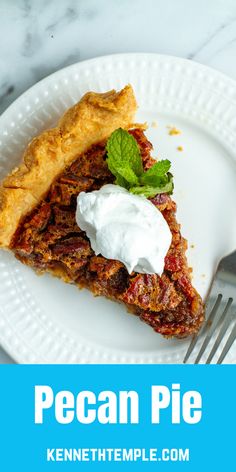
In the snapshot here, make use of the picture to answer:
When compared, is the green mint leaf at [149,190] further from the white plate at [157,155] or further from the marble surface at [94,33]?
the marble surface at [94,33]

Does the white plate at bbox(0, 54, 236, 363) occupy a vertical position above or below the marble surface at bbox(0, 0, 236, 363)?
below

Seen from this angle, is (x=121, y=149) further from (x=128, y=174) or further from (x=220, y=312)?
(x=220, y=312)

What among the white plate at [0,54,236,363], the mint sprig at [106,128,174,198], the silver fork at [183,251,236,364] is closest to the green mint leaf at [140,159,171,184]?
the mint sprig at [106,128,174,198]

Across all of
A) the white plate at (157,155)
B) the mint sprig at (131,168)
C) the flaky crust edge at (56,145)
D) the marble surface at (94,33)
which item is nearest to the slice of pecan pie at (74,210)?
the flaky crust edge at (56,145)

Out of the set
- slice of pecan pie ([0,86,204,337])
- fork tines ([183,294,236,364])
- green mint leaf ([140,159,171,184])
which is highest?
green mint leaf ([140,159,171,184])

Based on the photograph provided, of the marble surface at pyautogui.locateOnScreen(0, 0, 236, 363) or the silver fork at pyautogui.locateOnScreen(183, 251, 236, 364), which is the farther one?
the marble surface at pyautogui.locateOnScreen(0, 0, 236, 363)

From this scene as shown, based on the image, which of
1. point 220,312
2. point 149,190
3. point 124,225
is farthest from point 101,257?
point 220,312

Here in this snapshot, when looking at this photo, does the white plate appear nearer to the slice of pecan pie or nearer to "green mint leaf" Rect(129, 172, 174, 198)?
the slice of pecan pie
